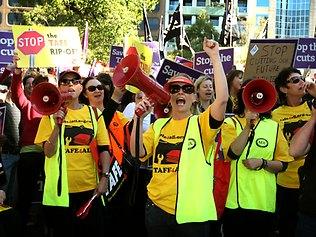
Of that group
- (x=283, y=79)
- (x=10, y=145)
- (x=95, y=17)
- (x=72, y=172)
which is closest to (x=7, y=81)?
(x=10, y=145)

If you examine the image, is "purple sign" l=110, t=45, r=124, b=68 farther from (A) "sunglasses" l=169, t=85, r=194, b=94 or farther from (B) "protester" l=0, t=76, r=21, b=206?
(A) "sunglasses" l=169, t=85, r=194, b=94

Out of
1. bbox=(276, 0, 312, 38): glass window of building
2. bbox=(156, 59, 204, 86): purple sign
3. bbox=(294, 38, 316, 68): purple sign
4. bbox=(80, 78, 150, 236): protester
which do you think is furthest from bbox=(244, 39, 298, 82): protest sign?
bbox=(276, 0, 312, 38): glass window of building

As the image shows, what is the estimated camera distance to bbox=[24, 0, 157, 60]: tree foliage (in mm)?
22578

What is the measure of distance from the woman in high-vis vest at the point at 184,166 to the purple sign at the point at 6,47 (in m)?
5.50

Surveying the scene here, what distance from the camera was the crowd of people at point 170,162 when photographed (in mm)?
3934

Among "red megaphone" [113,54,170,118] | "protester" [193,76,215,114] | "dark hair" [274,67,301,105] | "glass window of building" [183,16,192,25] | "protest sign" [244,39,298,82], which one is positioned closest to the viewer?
"red megaphone" [113,54,170,118]

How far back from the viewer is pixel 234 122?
4762 millimetres

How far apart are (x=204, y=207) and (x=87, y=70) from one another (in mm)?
6771

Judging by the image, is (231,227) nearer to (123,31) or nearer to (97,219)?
(97,219)

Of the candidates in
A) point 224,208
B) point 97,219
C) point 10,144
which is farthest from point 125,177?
point 10,144

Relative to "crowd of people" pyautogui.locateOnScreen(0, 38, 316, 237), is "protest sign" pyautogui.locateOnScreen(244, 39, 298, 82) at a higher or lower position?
higher

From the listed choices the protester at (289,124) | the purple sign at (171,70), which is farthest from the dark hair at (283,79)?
the purple sign at (171,70)

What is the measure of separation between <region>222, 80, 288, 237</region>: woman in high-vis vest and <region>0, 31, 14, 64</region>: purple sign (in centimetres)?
542

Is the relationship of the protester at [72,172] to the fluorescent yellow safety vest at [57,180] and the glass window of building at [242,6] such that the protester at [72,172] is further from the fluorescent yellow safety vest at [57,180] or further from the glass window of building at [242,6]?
the glass window of building at [242,6]
